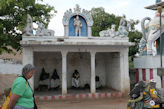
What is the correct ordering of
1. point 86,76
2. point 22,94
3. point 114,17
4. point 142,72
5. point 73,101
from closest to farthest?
point 22,94, point 73,101, point 142,72, point 86,76, point 114,17

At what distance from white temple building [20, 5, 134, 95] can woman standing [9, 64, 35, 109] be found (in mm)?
7345

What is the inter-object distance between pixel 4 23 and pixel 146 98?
27.8ft

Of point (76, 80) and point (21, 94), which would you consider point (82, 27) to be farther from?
point (21, 94)

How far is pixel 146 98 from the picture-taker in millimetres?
6238

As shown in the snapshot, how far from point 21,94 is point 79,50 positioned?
27.8 feet

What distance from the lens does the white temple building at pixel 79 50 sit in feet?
35.9

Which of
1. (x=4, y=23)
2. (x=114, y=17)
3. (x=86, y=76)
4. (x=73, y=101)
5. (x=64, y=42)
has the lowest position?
(x=73, y=101)

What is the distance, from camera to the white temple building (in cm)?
1094

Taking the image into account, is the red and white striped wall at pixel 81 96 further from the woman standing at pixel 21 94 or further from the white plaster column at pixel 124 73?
the woman standing at pixel 21 94

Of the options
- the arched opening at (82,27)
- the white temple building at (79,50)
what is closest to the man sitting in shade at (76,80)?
the white temple building at (79,50)

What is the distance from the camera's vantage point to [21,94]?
10.0ft

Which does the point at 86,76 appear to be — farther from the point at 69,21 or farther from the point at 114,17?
the point at 114,17

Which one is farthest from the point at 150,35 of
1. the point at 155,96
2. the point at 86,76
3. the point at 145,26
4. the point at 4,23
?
the point at 4,23

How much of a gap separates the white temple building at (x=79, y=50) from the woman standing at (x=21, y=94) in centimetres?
734
